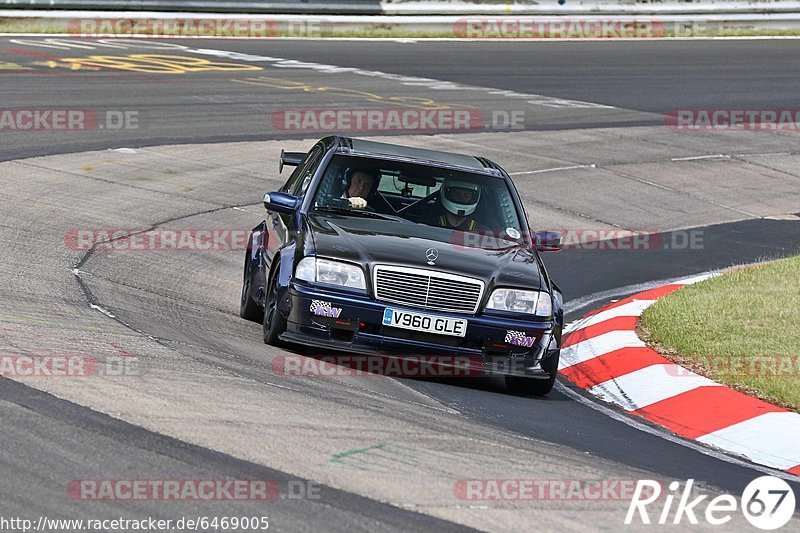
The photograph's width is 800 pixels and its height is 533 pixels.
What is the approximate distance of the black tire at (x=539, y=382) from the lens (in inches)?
344

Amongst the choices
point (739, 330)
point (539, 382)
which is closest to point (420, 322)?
point (539, 382)

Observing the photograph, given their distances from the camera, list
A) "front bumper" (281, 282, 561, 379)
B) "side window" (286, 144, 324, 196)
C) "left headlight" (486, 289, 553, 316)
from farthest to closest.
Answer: "side window" (286, 144, 324, 196) → "left headlight" (486, 289, 553, 316) → "front bumper" (281, 282, 561, 379)

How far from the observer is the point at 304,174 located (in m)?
10.2

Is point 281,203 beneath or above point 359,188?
beneath

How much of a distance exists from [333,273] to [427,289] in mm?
610

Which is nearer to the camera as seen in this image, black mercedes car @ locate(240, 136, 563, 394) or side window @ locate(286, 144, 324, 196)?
black mercedes car @ locate(240, 136, 563, 394)

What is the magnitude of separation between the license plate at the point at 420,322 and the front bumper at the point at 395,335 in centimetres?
3

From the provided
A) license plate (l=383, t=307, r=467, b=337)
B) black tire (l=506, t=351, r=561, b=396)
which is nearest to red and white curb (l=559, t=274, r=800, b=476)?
black tire (l=506, t=351, r=561, b=396)

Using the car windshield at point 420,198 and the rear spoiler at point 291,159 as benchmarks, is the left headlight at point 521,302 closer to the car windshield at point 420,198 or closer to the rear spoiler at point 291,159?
the car windshield at point 420,198

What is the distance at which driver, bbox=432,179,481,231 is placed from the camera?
373 inches

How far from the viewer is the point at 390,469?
600 cm

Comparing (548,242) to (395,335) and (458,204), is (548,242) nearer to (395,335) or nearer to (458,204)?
(458,204)

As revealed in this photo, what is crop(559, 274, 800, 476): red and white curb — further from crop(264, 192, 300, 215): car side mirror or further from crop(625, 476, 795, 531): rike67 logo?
crop(264, 192, 300, 215): car side mirror

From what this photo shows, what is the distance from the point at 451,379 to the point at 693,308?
2.95 meters
